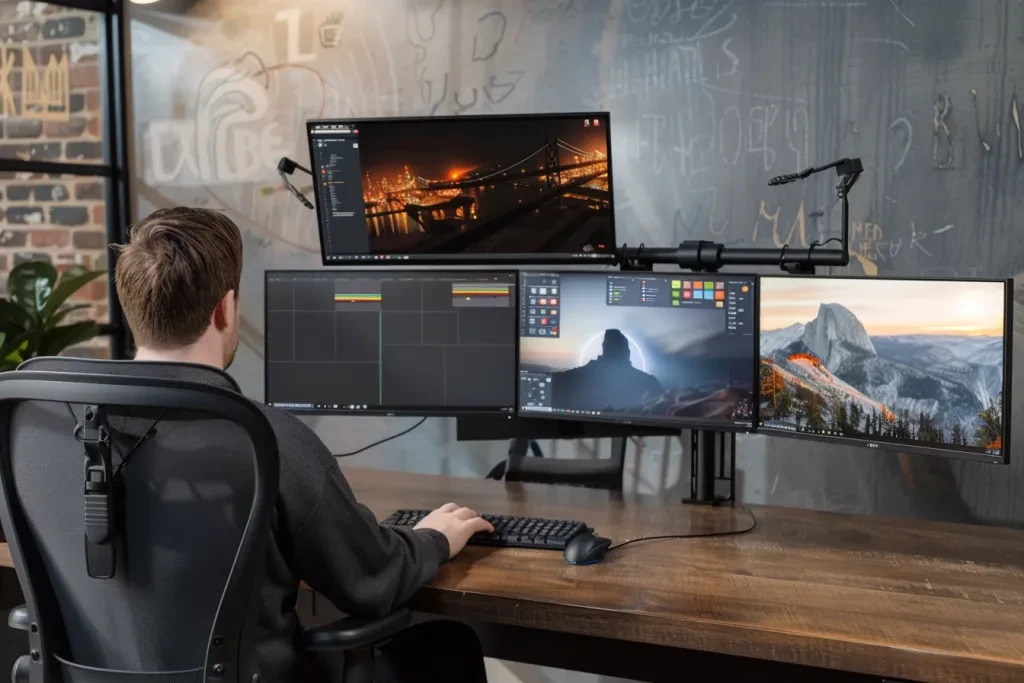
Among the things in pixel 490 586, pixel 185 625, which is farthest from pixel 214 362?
pixel 490 586

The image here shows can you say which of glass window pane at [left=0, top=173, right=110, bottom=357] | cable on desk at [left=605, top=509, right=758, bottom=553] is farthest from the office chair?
glass window pane at [left=0, top=173, right=110, bottom=357]

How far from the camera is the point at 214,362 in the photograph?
5.20 feet

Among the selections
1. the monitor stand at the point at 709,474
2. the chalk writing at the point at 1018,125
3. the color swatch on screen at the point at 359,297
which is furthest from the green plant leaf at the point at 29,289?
the chalk writing at the point at 1018,125

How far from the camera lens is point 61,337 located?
3186 millimetres

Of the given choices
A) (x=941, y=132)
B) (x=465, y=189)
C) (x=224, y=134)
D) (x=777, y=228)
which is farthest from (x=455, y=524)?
(x=224, y=134)

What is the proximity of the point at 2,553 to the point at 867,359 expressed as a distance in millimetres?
1678

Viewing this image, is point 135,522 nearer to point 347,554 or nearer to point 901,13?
point 347,554

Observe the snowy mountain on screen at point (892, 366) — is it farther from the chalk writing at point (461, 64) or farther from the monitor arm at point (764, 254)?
the chalk writing at point (461, 64)

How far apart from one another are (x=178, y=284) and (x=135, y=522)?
36cm

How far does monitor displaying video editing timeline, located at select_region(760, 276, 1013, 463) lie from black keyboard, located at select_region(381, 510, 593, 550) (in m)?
0.51

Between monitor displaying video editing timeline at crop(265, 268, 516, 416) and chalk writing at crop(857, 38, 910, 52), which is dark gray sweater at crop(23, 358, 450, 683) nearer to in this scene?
monitor displaying video editing timeline at crop(265, 268, 516, 416)

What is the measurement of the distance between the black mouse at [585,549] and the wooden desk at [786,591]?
2 centimetres

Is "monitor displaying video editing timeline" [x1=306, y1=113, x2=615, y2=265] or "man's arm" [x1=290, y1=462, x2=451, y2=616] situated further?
"monitor displaying video editing timeline" [x1=306, y1=113, x2=615, y2=265]

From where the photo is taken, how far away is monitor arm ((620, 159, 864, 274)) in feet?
7.25
